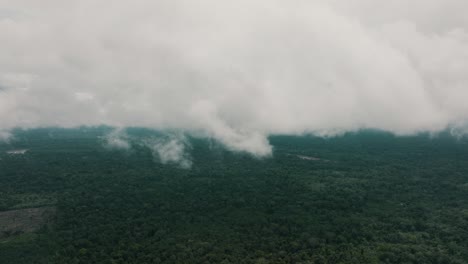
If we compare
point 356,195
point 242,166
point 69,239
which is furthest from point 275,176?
point 69,239

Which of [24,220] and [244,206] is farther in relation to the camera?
[244,206]

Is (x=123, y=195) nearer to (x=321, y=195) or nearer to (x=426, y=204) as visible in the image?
(x=321, y=195)

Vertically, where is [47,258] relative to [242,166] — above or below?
→ below

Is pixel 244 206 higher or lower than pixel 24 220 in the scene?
higher

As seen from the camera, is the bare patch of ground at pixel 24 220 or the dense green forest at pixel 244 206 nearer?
the dense green forest at pixel 244 206

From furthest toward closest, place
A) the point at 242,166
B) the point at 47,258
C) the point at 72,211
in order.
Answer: the point at 242,166
the point at 72,211
the point at 47,258

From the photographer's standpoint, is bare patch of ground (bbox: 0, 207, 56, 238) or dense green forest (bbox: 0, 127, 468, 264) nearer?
dense green forest (bbox: 0, 127, 468, 264)

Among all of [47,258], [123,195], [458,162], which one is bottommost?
[47,258]

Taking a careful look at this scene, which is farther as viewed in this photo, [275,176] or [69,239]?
[275,176]
